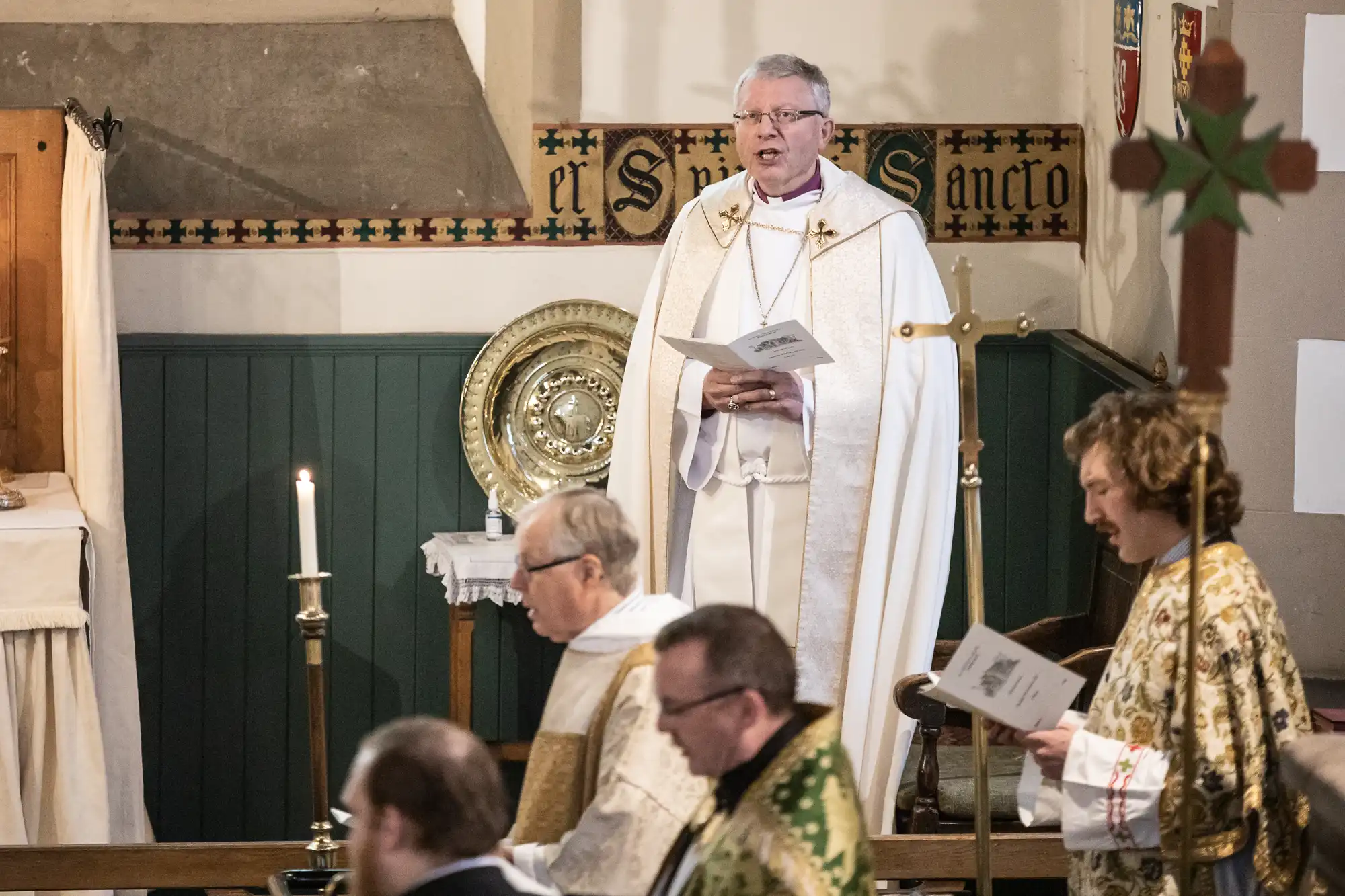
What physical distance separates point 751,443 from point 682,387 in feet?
0.76

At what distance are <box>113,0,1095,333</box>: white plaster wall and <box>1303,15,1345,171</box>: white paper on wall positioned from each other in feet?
5.99

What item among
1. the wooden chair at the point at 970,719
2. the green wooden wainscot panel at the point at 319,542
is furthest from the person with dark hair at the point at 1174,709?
the green wooden wainscot panel at the point at 319,542

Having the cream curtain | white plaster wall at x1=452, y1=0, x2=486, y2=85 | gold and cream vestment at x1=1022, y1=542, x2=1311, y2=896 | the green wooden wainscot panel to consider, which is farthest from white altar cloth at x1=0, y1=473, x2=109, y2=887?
gold and cream vestment at x1=1022, y1=542, x2=1311, y2=896

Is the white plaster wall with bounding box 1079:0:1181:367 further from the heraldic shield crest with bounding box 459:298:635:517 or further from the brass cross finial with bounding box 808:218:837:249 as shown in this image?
the heraldic shield crest with bounding box 459:298:635:517

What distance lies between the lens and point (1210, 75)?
2602mm

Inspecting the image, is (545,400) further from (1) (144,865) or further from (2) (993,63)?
(1) (144,865)

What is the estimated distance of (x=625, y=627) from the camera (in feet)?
10.2

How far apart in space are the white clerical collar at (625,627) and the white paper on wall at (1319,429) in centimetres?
212

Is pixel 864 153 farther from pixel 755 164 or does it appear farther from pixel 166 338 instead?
pixel 166 338

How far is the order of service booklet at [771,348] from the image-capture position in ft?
14.2

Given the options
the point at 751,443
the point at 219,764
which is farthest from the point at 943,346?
the point at 219,764

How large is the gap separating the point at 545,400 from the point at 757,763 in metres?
3.97

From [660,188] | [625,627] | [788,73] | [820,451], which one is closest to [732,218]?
[788,73]

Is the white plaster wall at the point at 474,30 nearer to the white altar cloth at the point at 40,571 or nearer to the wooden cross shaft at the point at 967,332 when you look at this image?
the white altar cloth at the point at 40,571
